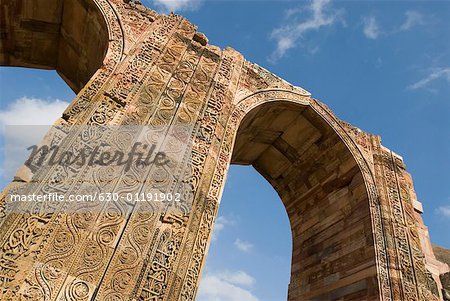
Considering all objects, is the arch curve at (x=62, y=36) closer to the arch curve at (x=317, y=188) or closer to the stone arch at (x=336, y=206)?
the stone arch at (x=336, y=206)

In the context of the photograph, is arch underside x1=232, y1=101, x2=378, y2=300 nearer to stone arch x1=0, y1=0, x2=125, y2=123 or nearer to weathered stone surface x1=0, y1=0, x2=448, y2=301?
weathered stone surface x1=0, y1=0, x2=448, y2=301

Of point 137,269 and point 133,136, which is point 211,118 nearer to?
point 133,136

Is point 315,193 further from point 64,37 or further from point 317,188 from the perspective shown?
point 64,37

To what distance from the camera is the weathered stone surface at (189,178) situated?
3514 millimetres

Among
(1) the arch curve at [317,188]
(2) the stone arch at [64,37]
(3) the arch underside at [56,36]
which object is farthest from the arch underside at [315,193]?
(3) the arch underside at [56,36]

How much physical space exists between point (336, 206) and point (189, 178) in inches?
157

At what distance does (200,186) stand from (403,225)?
4.14 metres

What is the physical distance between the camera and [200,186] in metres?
4.73

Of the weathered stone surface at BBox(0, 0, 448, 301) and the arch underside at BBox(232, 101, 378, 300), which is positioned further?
the arch underside at BBox(232, 101, 378, 300)

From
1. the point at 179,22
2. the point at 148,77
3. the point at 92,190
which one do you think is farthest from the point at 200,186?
the point at 179,22

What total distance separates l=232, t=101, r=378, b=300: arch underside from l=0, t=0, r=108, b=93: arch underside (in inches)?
119

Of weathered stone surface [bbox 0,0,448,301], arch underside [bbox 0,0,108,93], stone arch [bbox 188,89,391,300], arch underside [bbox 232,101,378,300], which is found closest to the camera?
weathered stone surface [bbox 0,0,448,301]

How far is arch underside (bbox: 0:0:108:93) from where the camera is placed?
6129mm

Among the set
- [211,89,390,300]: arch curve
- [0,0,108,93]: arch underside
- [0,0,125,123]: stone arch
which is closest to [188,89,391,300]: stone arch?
[211,89,390,300]: arch curve
